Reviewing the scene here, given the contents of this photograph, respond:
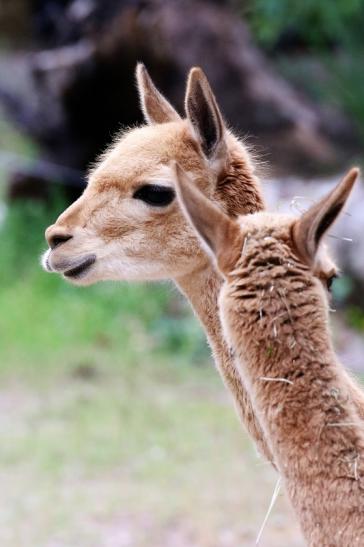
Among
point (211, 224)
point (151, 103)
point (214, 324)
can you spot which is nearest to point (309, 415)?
point (211, 224)

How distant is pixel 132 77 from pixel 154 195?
6578 mm

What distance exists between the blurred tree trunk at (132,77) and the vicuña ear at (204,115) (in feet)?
19.8

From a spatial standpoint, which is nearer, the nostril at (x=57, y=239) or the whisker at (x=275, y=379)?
the whisker at (x=275, y=379)

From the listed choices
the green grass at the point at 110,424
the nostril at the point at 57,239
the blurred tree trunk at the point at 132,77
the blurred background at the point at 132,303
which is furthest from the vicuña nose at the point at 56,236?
the blurred tree trunk at the point at 132,77

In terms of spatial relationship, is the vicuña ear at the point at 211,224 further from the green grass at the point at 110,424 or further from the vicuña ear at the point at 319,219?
the green grass at the point at 110,424

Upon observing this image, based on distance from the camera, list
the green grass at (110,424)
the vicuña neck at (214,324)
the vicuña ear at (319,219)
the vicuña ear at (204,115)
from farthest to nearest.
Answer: the green grass at (110,424)
the vicuña ear at (204,115)
the vicuña neck at (214,324)
the vicuña ear at (319,219)

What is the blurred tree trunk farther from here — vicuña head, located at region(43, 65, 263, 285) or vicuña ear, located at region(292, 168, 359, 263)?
vicuña ear, located at region(292, 168, 359, 263)

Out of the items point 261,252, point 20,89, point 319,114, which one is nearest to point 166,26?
point 20,89

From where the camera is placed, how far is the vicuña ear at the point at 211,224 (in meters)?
2.73

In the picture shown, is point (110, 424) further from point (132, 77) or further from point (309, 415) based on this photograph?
point (309, 415)

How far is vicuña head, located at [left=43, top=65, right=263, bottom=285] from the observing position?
12.1 ft

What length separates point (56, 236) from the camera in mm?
3707

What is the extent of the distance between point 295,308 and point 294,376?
175mm

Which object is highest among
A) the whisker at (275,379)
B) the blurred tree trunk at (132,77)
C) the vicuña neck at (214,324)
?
the whisker at (275,379)
